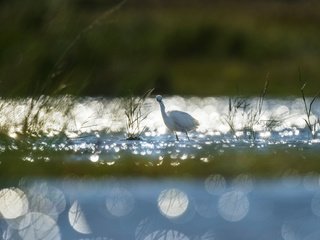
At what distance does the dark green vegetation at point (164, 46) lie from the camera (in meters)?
10.4

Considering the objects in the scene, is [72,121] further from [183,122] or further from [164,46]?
[164,46]

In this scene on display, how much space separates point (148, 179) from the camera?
10.1 m

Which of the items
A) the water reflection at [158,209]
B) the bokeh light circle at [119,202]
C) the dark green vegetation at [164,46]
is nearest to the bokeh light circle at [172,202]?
the water reflection at [158,209]

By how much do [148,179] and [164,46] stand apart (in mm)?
12806

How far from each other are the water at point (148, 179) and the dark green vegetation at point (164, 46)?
50 centimetres

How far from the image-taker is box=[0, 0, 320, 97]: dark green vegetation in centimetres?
1038

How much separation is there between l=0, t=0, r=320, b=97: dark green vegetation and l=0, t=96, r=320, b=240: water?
50 centimetres

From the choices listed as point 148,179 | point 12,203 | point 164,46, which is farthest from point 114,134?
point 164,46

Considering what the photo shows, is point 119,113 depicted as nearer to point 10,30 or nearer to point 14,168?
point 10,30

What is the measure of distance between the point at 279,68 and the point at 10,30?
1140 cm

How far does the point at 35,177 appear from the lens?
29.4 ft

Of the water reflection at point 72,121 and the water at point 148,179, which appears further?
the water reflection at point 72,121

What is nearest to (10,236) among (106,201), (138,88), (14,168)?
(14,168)

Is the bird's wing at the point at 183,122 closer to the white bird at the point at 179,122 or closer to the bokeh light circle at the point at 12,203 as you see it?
the white bird at the point at 179,122
